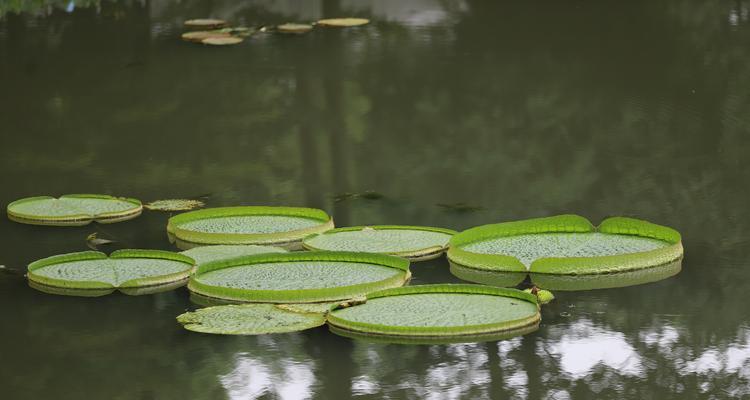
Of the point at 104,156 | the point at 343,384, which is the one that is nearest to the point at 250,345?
the point at 343,384

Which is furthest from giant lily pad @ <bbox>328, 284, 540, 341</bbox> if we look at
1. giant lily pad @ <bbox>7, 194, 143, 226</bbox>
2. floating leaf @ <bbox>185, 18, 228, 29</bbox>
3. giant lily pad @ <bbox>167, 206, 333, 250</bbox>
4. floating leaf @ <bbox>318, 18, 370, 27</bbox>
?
floating leaf @ <bbox>185, 18, 228, 29</bbox>

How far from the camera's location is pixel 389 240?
13.8 ft

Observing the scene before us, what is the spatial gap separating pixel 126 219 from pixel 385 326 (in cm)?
165

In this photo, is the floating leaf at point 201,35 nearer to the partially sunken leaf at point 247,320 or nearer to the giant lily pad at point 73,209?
the giant lily pad at point 73,209

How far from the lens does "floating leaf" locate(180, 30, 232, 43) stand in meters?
8.29

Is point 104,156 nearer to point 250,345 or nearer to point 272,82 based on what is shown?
point 272,82

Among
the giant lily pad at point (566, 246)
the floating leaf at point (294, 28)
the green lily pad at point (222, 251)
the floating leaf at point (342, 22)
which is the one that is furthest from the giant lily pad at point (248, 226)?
the floating leaf at point (342, 22)

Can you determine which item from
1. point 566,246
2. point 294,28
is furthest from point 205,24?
point 566,246

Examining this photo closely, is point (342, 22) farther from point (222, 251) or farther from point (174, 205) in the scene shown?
point (222, 251)

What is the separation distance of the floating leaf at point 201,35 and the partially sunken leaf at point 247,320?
4.88 m

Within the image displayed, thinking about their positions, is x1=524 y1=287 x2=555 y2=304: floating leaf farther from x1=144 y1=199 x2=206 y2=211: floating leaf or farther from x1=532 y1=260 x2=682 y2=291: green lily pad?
x1=144 y1=199 x2=206 y2=211: floating leaf

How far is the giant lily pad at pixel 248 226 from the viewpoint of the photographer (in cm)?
425

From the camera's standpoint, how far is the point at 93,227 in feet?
15.2

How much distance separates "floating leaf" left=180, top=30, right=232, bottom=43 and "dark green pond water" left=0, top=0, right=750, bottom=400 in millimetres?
105
